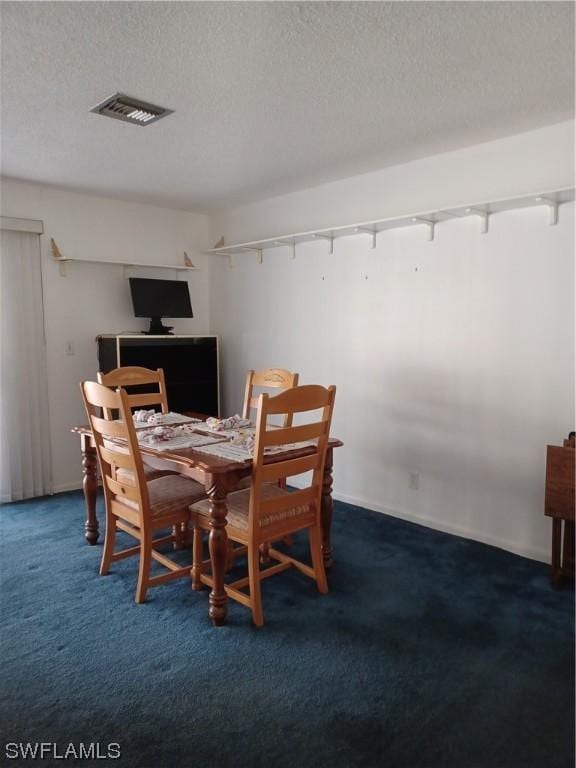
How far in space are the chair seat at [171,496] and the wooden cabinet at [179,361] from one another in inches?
68.1

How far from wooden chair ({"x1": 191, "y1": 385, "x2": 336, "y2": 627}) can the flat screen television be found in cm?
239

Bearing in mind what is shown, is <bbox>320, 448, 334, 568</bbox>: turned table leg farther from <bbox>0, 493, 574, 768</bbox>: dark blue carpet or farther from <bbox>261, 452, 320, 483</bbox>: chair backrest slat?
<bbox>261, 452, 320, 483</bbox>: chair backrest slat

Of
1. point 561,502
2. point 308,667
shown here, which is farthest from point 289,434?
point 561,502

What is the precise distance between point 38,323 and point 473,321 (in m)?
3.19

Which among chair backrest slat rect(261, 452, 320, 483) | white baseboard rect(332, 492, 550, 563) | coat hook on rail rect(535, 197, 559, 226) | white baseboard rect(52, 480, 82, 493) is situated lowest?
white baseboard rect(332, 492, 550, 563)

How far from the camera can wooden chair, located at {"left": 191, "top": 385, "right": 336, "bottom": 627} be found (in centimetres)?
234

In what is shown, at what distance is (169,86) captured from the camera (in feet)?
7.85

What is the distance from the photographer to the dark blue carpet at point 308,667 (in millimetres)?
1737

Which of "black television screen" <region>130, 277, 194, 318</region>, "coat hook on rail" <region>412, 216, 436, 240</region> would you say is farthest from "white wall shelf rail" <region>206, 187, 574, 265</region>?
"black television screen" <region>130, 277, 194, 318</region>

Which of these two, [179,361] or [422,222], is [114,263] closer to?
[179,361]

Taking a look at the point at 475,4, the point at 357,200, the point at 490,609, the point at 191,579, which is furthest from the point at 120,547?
the point at 475,4

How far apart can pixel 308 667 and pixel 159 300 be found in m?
3.42

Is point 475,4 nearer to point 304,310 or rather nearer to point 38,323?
point 304,310

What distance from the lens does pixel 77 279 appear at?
14.5 ft
